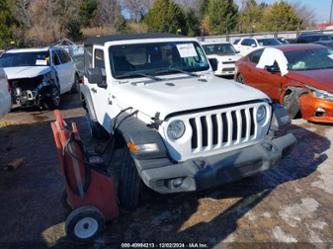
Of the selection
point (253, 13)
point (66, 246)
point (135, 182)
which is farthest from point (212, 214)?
point (253, 13)

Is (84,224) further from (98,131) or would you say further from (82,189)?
(98,131)

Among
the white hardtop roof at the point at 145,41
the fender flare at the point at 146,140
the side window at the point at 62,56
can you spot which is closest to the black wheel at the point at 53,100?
the side window at the point at 62,56

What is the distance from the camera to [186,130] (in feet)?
10.2

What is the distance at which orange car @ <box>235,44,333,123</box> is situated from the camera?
5.84 m

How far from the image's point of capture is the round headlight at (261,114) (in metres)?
3.54

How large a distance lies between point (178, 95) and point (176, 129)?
1.46 ft

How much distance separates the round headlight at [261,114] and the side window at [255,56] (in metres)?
5.07

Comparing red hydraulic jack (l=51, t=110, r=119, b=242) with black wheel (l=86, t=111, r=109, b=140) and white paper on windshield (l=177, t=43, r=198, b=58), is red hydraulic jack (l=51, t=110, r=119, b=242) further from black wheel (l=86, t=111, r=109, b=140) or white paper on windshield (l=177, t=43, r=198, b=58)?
black wheel (l=86, t=111, r=109, b=140)

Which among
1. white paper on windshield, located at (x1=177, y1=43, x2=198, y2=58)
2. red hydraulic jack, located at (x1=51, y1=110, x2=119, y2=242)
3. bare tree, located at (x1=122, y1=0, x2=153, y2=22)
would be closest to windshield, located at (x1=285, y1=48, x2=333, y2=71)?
white paper on windshield, located at (x1=177, y1=43, x2=198, y2=58)

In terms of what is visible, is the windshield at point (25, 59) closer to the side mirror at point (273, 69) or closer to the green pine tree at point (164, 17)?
the side mirror at point (273, 69)

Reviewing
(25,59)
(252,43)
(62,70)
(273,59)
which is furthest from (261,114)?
(252,43)

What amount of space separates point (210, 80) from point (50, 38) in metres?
32.8

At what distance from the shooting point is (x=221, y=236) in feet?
10.4

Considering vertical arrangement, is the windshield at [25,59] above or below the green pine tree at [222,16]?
below
